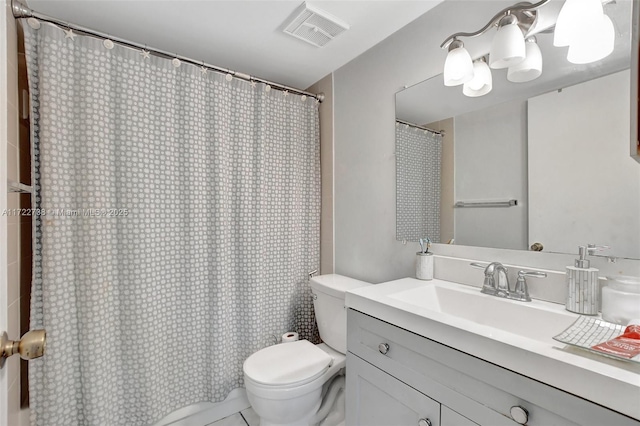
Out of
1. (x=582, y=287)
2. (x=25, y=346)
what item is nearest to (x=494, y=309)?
(x=582, y=287)

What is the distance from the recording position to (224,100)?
1642 millimetres

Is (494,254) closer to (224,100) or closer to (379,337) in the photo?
(379,337)

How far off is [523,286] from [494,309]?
0.43 ft

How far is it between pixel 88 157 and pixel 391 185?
149 cm

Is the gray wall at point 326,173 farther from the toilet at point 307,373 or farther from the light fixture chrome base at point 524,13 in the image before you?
the light fixture chrome base at point 524,13

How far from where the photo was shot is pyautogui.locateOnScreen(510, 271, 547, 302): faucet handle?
0.96 meters

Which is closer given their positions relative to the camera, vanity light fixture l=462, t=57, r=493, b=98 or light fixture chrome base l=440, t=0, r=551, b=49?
light fixture chrome base l=440, t=0, r=551, b=49

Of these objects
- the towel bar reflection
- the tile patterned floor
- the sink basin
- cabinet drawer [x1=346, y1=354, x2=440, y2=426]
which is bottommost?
the tile patterned floor

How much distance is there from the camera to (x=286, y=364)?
4.56 feet

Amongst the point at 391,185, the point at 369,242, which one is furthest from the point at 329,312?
the point at 391,185

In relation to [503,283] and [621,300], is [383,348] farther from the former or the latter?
[621,300]

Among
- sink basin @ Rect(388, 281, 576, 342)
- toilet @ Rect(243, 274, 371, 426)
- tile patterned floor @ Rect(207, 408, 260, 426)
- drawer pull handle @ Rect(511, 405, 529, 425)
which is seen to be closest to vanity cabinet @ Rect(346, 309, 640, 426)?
drawer pull handle @ Rect(511, 405, 529, 425)

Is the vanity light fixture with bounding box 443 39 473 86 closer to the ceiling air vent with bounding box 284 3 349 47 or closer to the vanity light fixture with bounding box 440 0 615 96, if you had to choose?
the vanity light fixture with bounding box 440 0 615 96

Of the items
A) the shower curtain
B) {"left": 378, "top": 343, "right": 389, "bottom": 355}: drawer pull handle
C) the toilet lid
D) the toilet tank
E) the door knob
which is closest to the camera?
the door knob
